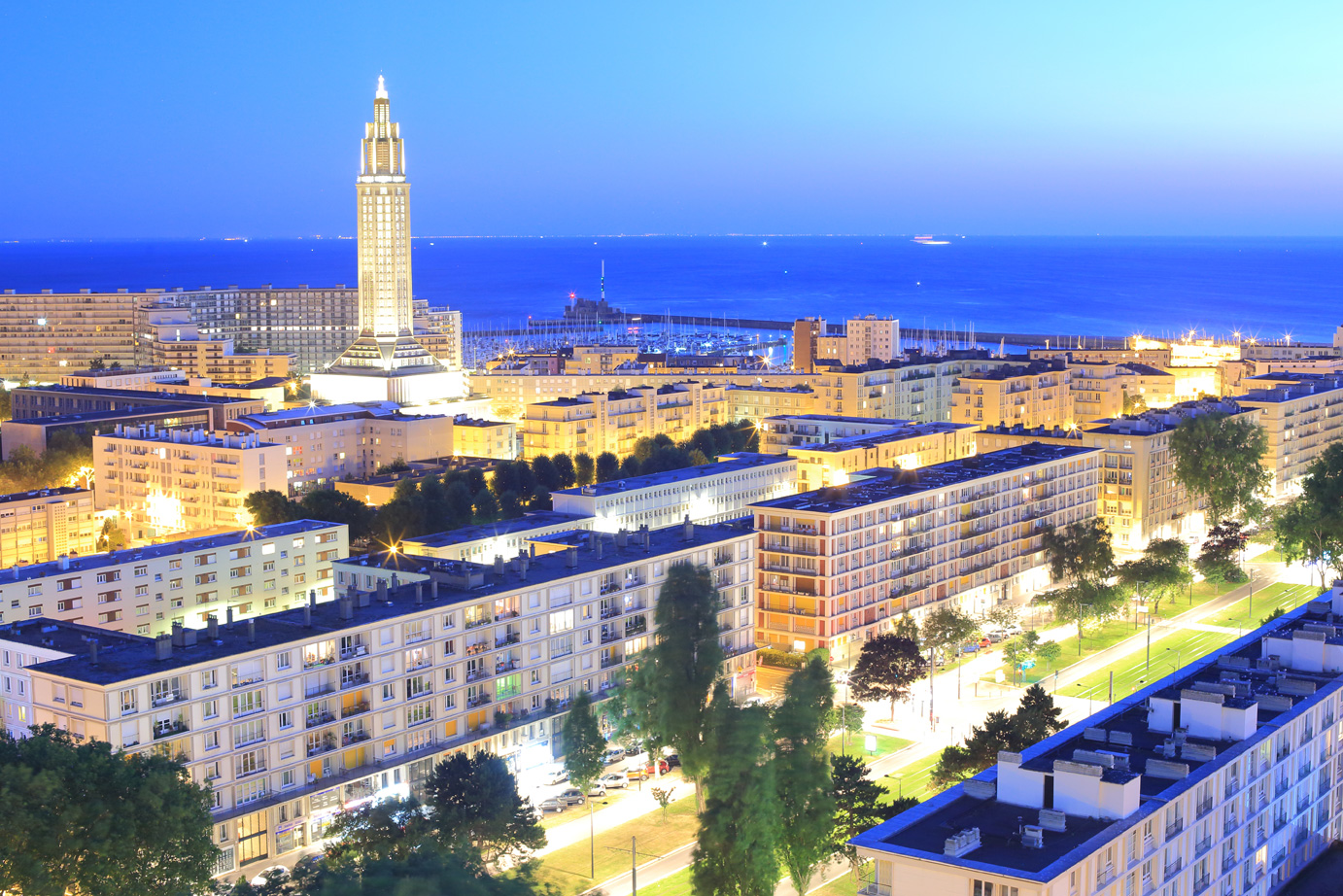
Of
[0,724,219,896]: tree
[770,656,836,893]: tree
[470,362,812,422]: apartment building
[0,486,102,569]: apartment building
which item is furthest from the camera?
[470,362,812,422]: apartment building

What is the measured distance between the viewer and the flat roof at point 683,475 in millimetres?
50469

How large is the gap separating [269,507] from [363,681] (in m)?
26.8

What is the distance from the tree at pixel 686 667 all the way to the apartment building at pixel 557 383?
52092mm

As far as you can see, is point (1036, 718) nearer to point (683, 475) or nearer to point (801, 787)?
point (801, 787)

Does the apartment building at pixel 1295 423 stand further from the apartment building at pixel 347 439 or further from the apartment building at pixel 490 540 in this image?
the apartment building at pixel 347 439

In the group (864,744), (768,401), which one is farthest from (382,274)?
(864,744)

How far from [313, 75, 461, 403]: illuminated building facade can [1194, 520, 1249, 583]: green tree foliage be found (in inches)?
2016

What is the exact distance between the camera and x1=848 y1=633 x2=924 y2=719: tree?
36094mm

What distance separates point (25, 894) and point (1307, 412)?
200 ft

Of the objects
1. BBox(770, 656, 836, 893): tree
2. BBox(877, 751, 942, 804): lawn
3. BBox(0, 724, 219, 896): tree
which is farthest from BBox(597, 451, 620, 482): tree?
BBox(0, 724, 219, 896): tree

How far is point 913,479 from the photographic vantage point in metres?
46.4

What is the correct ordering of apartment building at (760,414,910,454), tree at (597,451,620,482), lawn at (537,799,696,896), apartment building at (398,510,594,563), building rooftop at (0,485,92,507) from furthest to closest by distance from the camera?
apartment building at (760,414,910,454) → tree at (597,451,620,482) → building rooftop at (0,485,92,507) → apartment building at (398,510,594,563) → lawn at (537,799,696,896)

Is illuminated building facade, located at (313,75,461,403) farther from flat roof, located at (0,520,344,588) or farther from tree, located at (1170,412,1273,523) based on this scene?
tree, located at (1170,412,1273,523)

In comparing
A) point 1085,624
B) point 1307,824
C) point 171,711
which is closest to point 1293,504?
point 1085,624
